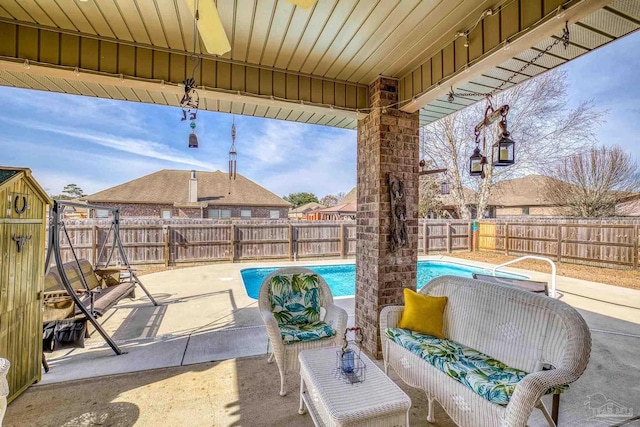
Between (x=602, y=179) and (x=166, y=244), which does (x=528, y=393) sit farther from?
(x=602, y=179)

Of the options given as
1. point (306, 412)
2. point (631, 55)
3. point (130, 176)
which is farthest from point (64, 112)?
point (631, 55)

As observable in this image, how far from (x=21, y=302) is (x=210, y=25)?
263 centimetres

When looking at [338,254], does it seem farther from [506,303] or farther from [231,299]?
[506,303]

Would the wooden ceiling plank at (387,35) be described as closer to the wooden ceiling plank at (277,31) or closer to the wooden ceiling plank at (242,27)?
the wooden ceiling plank at (277,31)

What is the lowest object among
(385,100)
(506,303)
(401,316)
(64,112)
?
(401,316)

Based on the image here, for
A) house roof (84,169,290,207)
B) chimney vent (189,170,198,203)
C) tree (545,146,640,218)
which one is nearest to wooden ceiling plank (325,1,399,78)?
chimney vent (189,170,198,203)

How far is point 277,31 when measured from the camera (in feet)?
7.92

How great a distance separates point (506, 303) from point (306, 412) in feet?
5.78

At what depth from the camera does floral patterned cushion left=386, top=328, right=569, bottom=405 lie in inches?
68.2

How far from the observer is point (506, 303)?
2262 millimetres

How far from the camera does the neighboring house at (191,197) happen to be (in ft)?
49.8

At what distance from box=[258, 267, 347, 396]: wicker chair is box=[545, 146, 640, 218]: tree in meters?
14.7

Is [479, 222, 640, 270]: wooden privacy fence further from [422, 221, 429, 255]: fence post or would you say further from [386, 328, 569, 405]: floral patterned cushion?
[386, 328, 569, 405]: floral patterned cushion

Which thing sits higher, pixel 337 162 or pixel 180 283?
pixel 337 162
